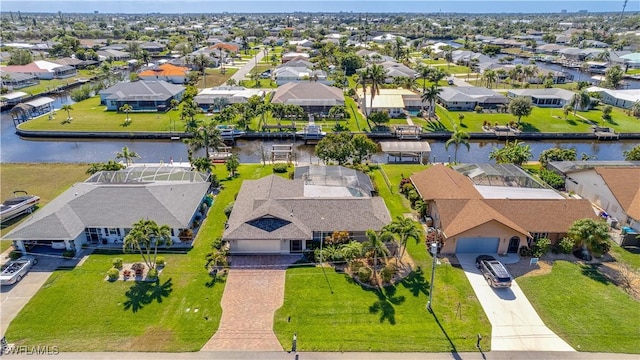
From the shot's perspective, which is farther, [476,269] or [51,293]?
[476,269]

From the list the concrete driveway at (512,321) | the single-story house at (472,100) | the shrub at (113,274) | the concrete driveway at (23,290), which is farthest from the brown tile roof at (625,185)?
the concrete driveway at (23,290)

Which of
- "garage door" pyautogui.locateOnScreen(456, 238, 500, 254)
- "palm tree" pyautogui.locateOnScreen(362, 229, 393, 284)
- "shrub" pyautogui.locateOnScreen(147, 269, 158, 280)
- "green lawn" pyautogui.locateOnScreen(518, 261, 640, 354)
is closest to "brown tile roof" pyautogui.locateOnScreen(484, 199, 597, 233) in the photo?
"garage door" pyautogui.locateOnScreen(456, 238, 500, 254)

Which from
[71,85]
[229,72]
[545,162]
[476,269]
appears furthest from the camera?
[229,72]

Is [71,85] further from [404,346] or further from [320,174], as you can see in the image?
[404,346]

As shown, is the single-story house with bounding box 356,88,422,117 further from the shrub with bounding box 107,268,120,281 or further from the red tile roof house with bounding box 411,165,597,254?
the shrub with bounding box 107,268,120,281

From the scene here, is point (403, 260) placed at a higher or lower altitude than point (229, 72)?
lower

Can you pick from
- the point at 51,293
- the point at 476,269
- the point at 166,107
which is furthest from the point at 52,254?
the point at 166,107
